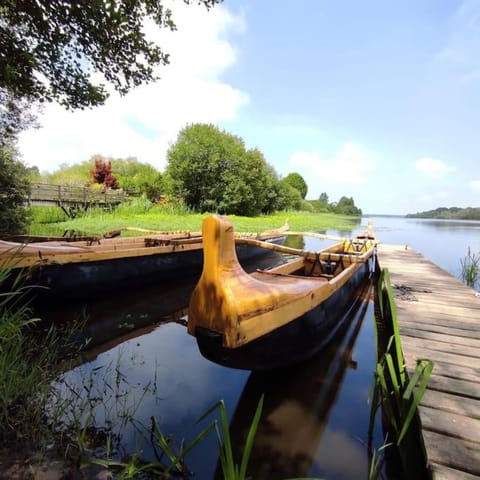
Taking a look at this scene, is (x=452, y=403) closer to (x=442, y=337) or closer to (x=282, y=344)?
(x=442, y=337)

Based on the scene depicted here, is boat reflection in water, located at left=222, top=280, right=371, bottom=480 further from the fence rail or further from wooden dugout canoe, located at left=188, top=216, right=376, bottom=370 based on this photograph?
the fence rail

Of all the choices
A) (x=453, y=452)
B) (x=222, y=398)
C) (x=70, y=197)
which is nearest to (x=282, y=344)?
(x=222, y=398)

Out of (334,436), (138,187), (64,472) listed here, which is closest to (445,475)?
(334,436)

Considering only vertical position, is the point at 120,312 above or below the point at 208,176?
below

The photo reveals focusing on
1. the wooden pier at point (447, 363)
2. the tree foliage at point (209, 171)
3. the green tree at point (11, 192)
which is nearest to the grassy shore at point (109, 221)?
the green tree at point (11, 192)

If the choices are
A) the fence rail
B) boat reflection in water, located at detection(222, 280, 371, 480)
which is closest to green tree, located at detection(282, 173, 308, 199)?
the fence rail

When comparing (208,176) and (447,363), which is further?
(208,176)

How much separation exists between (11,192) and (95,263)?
578 cm

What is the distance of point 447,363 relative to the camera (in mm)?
2162

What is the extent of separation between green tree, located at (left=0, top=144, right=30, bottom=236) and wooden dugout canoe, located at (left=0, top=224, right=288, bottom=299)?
3.87 m

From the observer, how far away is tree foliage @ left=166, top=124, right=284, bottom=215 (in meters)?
22.0

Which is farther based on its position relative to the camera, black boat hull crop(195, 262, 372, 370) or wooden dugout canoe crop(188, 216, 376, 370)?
black boat hull crop(195, 262, 372, 370)

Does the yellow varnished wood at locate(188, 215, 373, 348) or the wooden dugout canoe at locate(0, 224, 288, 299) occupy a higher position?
the yellow varnished wood at locate(188, 215, 373, 348)

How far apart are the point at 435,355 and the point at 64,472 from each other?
254 centimetres
